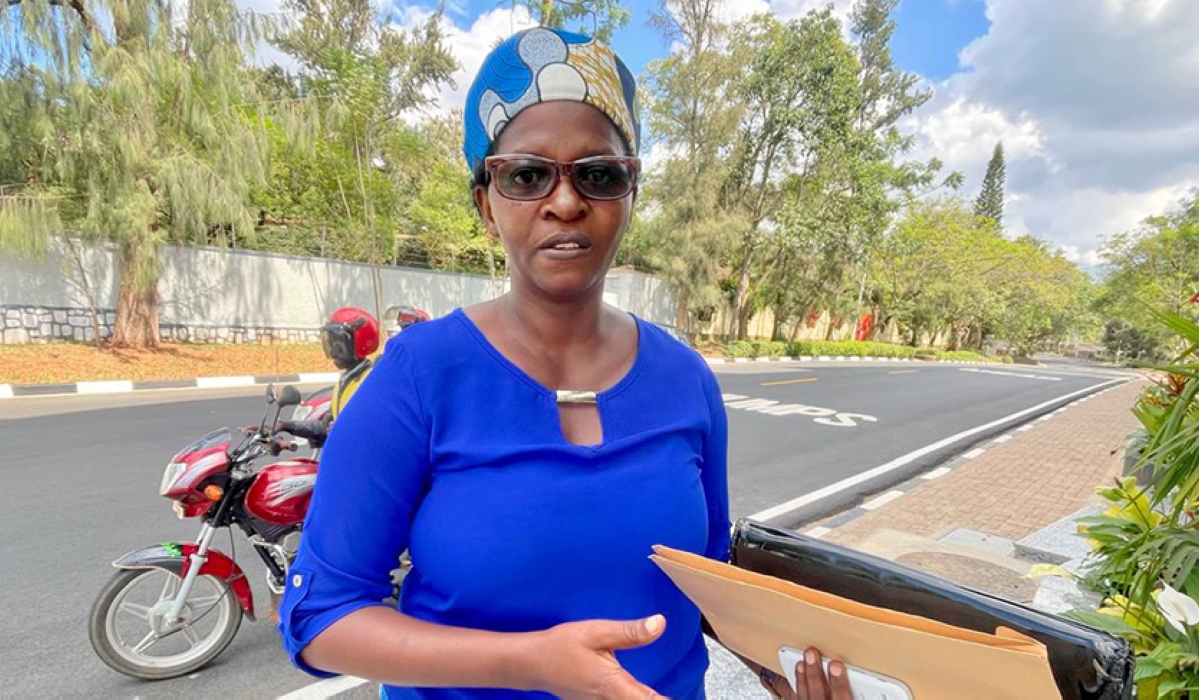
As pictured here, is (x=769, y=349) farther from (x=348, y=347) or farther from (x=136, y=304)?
(x=348, y=347)

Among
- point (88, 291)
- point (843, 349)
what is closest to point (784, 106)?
point (843, 349)

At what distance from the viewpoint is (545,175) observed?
34.6 inches

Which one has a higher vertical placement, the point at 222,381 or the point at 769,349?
the point at 769,349

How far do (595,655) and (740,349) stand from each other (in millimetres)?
18493

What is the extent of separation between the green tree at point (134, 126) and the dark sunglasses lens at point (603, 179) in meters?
10.4

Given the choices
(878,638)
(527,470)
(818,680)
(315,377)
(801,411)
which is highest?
(527,470)

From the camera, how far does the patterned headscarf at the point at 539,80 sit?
2.82ft

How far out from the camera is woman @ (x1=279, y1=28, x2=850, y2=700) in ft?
2.34

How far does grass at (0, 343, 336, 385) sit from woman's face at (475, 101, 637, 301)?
29.5 ft

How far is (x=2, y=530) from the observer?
339 cm

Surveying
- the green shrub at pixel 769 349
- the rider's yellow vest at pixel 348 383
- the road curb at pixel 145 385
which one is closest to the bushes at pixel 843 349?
the green shrub at pixel 769 349

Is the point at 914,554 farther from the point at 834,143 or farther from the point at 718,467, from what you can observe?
the point at 834,143

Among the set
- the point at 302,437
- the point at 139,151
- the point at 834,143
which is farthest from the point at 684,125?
the point at 302,437

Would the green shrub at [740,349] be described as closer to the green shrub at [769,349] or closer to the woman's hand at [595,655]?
the green shrub at [769,349]
